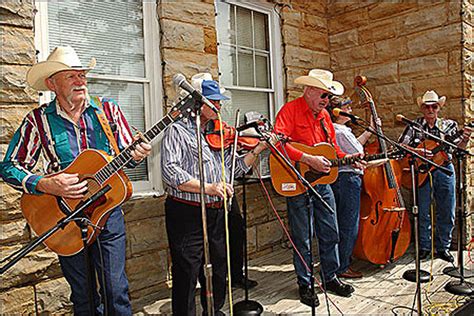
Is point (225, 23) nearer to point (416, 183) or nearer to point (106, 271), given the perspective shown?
point (416, 183)

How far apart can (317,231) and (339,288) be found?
1.47 ft

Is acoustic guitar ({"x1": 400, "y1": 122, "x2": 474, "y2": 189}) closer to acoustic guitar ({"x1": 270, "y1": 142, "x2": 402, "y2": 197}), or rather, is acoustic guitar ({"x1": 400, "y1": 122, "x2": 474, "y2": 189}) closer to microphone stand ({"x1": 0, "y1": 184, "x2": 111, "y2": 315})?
acoustic guitar ({"x1": 270, "y1": 142, "x2": 402, "y2": 197})

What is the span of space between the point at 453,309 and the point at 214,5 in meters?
2.89

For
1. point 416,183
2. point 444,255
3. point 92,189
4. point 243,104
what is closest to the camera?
point 92,189

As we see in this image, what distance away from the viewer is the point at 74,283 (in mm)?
1965

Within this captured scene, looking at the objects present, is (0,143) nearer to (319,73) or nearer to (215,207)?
(215,207)

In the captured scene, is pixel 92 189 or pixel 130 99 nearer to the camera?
pixel 92 189

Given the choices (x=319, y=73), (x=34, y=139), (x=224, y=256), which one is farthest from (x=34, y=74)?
(x=319, y=73)

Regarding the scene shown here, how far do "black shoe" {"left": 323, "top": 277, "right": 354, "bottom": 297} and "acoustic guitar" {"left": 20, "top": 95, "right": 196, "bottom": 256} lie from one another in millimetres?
1830

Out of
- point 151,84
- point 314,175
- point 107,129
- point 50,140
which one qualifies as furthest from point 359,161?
point 50,140

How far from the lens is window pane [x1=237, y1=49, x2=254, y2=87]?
12.7 ft

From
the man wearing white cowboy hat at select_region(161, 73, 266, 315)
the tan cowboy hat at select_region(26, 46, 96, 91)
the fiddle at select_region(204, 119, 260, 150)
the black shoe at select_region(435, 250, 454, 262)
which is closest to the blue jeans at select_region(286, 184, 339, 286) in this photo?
the fiddle at select_region(204, 119, 260, 150)

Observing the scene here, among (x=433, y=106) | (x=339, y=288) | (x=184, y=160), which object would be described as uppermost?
(x=433, y=106)

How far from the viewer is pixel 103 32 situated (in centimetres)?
288
